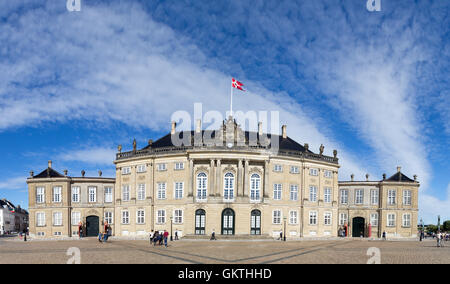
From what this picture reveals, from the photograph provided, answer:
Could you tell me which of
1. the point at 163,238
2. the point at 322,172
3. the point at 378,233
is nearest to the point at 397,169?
the point at 378,233

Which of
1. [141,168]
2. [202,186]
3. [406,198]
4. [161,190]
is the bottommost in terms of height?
[406,198]

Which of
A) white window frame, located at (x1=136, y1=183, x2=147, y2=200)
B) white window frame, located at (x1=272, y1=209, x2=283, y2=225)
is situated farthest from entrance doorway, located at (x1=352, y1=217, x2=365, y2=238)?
white window frame, located at (x1=136, y1=183, x2=147, y2=200)

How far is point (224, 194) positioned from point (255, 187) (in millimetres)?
4511

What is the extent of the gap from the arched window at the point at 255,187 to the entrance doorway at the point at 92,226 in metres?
25.8

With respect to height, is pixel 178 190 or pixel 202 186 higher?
pixel 202 186

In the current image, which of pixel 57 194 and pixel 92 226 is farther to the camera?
pixel 92 226

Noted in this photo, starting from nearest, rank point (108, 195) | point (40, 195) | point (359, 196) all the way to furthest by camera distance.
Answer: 1. point (40, 195)
2. point (108, 195)
3. point (359, 196)

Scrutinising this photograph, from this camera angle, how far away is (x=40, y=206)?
55.4 meters

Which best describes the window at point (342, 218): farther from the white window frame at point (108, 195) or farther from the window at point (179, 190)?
the white window frame at point (108, 195)

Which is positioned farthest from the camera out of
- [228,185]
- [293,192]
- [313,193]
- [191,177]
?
[313,193]

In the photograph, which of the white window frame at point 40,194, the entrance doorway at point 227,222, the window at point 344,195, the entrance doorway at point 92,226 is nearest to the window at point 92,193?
the entrance doorway at point 92,226

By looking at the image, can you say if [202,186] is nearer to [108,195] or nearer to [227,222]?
[227,222]

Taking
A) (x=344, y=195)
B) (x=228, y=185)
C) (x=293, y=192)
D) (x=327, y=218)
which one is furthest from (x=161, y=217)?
(x=344, y=195)

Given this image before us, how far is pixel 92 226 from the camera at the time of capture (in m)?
56.0
